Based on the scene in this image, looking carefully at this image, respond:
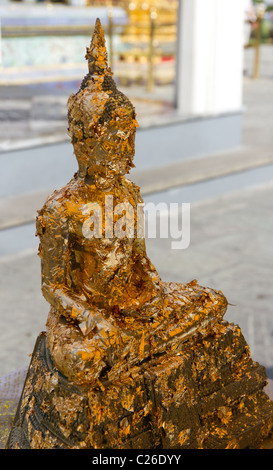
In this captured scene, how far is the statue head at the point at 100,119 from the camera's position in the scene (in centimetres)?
187

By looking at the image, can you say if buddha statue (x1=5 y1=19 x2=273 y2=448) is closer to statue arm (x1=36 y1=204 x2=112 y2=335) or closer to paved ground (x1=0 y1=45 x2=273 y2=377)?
statue arm (x1=36 y1=204 x2=112 y2=335)

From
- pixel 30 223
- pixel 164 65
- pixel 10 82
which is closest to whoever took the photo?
pixel 30 223

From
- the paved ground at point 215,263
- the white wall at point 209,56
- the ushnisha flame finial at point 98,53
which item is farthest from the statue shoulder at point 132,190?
the white wall at point 209,56

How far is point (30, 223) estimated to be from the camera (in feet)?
15.1

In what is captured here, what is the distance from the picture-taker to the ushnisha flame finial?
186 centimetres

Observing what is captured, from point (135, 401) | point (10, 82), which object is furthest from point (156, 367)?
point (10, 82)

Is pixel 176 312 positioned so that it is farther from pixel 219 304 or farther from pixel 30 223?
pixel 30 223

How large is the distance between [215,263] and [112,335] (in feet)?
8.23

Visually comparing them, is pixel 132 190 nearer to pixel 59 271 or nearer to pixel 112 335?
pixel 59 271

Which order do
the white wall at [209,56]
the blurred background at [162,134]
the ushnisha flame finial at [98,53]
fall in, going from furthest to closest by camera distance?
the white wall at [209,56], the blurred background at [162,134], the ushnisha flame finial at [98,53]

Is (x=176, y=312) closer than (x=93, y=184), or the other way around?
(x=93, y=184)

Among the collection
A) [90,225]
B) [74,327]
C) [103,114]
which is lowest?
[74,327]

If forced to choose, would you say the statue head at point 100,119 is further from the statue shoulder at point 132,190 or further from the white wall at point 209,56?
the white wall at point 209,56

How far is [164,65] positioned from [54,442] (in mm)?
5906
